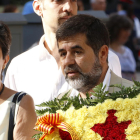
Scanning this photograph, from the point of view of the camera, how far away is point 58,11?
A: 3666mm

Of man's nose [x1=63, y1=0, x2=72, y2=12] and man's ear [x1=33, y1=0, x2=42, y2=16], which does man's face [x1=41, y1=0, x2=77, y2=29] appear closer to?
man's nose [x1=63, y1=0, x2=72, y2=12]

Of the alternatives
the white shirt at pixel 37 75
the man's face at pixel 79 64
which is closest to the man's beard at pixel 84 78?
the man's face at pixel 79 64

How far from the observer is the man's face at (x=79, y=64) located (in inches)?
112

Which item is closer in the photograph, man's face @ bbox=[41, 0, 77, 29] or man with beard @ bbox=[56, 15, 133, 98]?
man with beard @ bbox=[56, 15, 133, 98]

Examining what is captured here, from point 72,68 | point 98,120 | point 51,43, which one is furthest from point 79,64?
point 51,43

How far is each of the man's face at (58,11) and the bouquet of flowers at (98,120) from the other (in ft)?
4.82

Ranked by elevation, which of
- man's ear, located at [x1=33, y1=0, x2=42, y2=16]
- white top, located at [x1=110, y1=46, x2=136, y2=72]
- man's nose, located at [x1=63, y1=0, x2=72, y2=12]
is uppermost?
man's nose, located at [x1=63, y1=0, x2=72, y2=12]

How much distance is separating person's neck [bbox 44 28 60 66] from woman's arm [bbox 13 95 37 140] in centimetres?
104

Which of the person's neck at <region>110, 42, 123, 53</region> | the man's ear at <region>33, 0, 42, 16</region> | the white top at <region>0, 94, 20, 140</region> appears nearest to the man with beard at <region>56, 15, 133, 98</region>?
the white top at <region>0, 94, 20, 140</region>

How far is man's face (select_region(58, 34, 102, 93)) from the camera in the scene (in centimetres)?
284

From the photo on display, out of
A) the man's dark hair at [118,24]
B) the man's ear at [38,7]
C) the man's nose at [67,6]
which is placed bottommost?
the man's dark hair at [118,24]

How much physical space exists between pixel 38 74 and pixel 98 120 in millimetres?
1543

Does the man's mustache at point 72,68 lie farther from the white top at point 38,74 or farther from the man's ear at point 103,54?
the white top at point 38,74

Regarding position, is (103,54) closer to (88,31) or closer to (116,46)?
(88,31)
